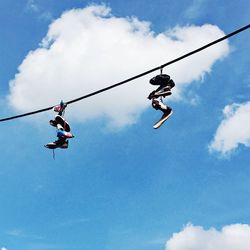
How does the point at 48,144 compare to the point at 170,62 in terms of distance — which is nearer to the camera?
the point at 170,62

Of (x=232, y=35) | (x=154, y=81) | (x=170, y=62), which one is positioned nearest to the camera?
(x=232, y=35)

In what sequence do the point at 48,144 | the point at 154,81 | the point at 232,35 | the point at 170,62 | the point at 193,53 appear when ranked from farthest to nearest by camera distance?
the point at 48,144 < the point at 154,81 < the point at 170,62 < the point at 193,53 < the point at 232,35

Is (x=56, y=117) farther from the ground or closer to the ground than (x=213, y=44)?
farther from the ground

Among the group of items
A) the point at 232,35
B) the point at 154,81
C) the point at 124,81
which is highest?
the point at 154,81

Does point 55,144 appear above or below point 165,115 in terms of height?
above

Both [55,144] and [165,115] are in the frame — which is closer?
[165,115]

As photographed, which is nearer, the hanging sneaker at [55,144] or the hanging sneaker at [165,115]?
the hanging sneaker at [165,115]

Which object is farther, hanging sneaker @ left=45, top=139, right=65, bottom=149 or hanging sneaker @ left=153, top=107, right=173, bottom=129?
hanging sneaker @ left=45, top=139, right=65, bottom=149

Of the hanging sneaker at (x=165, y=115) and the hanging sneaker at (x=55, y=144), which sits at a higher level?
the hanging sneaker at (x=55, y=144)

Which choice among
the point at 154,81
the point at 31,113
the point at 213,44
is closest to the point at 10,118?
the point at 31,113

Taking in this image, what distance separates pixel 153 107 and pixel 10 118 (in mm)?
3775

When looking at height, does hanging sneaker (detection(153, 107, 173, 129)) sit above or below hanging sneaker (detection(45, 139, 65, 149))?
below

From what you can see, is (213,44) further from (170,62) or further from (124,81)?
(124,81)

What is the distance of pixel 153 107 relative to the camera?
1331 cm
